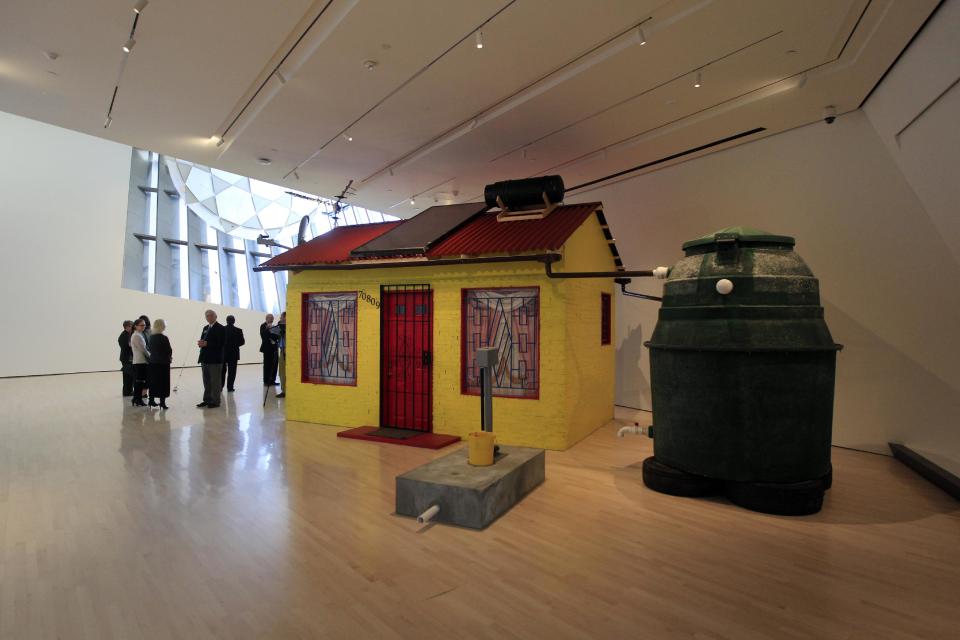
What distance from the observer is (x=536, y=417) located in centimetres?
641

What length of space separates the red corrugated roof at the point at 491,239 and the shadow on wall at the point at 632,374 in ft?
9.58

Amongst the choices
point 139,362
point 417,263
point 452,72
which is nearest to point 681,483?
point 417,263

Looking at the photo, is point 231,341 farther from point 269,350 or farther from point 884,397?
point 884,397

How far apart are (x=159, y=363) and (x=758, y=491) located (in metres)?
9.48

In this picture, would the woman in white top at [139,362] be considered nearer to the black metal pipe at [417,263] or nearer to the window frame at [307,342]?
the black metal pipe at [417,263]

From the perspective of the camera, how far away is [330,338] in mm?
7941

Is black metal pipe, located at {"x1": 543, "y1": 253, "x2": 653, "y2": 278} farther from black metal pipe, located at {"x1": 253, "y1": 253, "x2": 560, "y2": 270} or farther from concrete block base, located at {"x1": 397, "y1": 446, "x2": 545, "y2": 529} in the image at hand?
concrete block base, located at {"x1": 397, "y1": 446, "x2": 545, "y2": 529}

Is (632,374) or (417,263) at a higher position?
(417,263)

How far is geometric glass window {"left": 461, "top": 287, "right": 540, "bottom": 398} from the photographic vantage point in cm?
650

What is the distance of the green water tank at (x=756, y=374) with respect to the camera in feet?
13.7

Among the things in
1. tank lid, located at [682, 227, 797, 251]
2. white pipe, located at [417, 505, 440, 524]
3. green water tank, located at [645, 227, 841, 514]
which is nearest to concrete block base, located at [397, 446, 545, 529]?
white pipe, located at [417, 505, 440, 524]

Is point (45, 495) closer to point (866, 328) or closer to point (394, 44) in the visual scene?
point (394, 44)

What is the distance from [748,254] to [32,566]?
569 centimetres

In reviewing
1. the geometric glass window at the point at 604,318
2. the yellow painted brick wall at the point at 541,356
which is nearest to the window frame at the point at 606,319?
the geometric glass window at the point at 604,318
